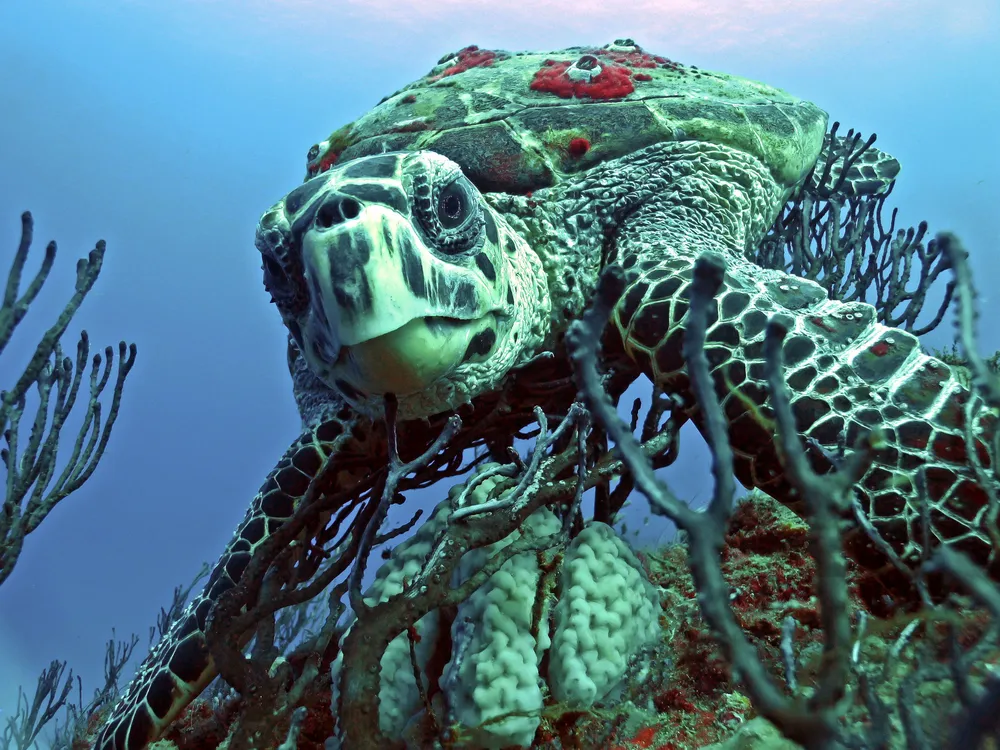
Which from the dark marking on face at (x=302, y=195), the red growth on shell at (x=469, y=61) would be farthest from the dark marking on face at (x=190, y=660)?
the red growth on shell at (x=469, y=61)

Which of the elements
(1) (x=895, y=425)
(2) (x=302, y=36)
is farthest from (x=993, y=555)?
(2) (x=302, y=36)

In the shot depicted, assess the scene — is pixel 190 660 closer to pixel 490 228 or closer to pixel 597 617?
pixel 597 617

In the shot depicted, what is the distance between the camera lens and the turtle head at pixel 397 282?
1197 mm

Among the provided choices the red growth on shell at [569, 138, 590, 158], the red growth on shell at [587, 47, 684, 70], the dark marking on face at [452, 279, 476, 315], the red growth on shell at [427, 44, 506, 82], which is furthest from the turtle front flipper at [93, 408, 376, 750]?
the red growth on shell at [587, 47, 684, 70]

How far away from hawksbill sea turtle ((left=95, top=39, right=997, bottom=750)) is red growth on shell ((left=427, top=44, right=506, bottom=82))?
2 centimetres

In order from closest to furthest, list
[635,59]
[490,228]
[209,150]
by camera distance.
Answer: [490,228]
[635,59]
[209,150]

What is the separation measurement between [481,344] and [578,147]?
3.70ft

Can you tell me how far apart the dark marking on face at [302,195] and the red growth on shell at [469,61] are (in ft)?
5.76

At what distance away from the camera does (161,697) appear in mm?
1903

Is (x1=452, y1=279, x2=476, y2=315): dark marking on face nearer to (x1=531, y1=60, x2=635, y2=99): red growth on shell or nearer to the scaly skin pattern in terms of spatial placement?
the scaly skin pattern

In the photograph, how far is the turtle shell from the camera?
2262mm

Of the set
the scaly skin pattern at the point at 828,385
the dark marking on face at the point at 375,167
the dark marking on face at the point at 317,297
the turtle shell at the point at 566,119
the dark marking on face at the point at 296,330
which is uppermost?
the turtle shell at the point at 566,119

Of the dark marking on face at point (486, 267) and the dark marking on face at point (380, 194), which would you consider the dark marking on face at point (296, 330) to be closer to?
the dark marking on face at point (380, 194)

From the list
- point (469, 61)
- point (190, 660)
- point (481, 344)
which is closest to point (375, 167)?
point (481, 344)
